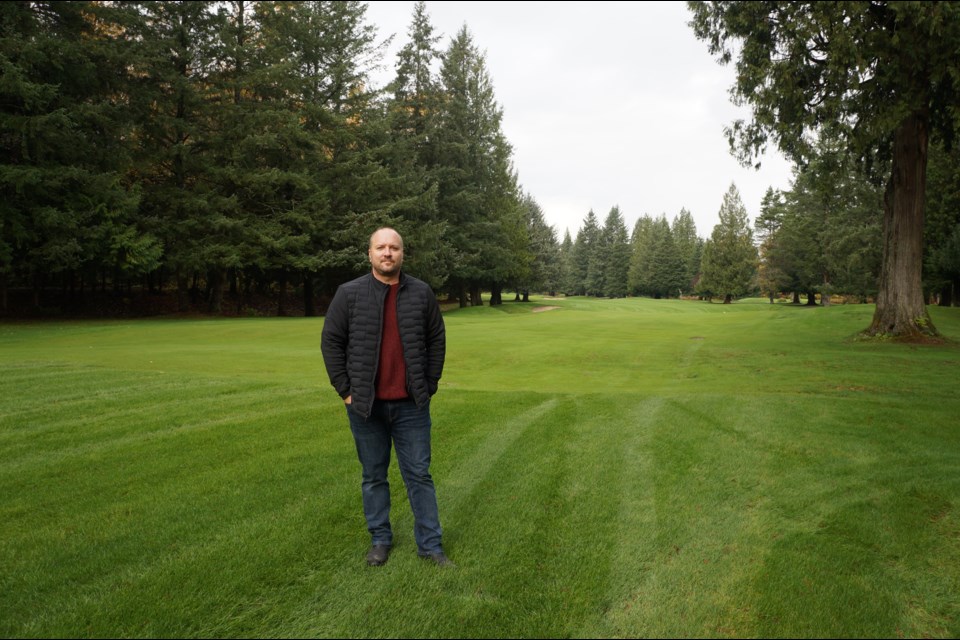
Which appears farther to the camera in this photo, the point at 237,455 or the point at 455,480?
the point at 237,455

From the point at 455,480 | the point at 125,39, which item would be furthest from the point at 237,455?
the point at 125,39

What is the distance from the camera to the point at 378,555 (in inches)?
141

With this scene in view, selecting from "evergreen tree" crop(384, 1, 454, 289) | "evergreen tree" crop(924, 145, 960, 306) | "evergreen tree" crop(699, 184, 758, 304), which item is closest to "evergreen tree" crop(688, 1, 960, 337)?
"evergreen tree" crop(924, 145, 960, 306)

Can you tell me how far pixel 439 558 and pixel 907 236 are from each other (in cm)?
1823

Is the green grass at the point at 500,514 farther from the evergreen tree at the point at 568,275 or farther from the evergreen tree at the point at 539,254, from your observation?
the evergreen tree at the point at 568,275

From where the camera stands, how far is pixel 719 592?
3223 millimetres

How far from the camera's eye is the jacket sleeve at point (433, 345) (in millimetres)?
3758

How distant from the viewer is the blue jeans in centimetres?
367

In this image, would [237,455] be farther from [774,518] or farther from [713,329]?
[713,329]

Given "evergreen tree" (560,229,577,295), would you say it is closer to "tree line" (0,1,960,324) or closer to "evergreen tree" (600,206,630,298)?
"evergreen tree" (600,206,630,298)

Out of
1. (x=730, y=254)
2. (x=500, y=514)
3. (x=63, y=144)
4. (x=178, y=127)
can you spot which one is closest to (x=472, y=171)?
(x=178, y=127)

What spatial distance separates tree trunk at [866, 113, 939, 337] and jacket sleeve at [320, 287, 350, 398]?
707 inches

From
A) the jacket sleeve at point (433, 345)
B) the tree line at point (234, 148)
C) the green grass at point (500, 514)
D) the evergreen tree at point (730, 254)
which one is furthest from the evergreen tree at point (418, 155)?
the evergreen tree at point (730, 254)

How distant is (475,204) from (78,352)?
28844 millimetres
